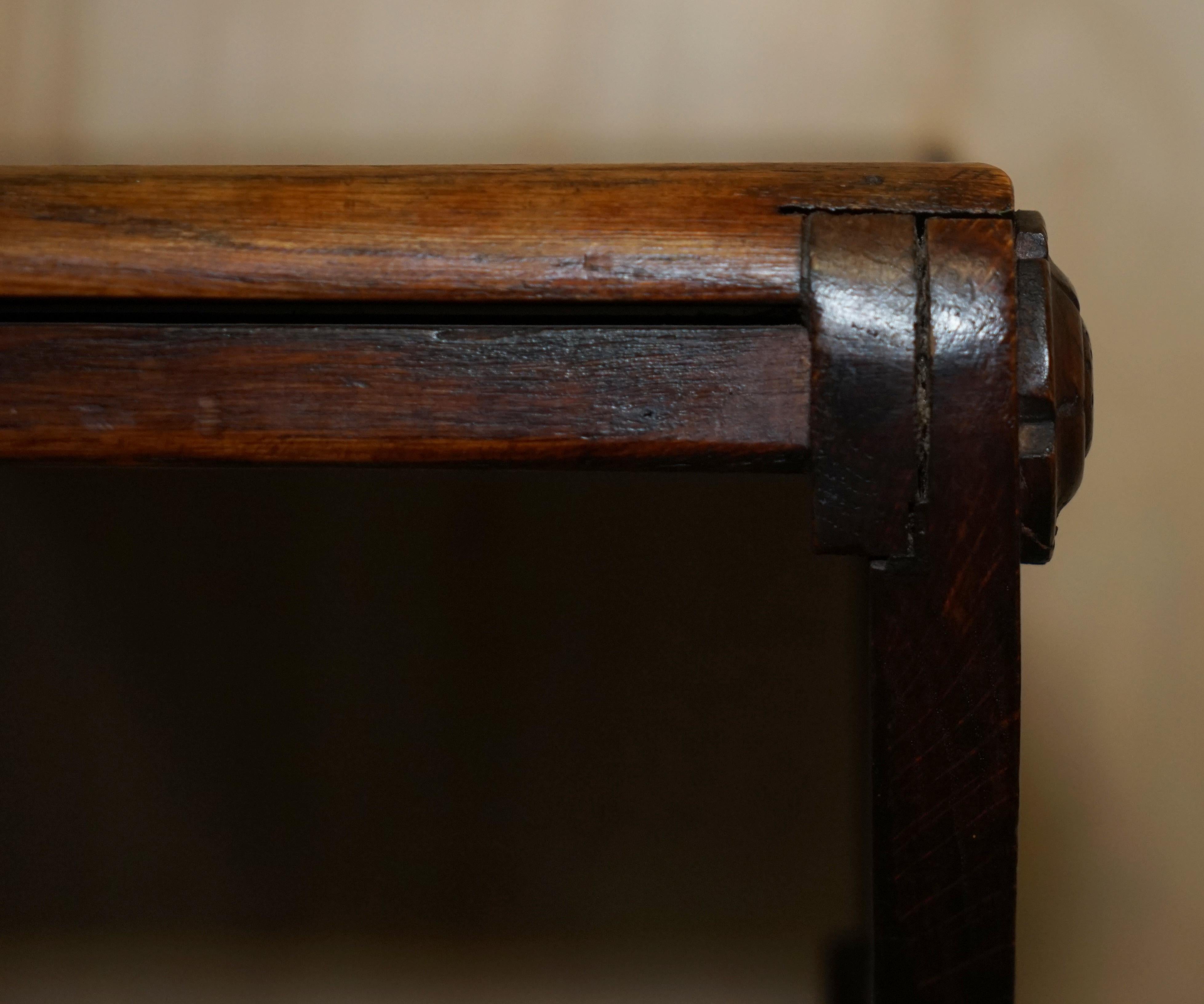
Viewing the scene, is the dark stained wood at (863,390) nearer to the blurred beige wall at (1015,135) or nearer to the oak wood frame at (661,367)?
the oak wood frame at (661,367)

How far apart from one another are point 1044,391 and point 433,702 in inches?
28.5

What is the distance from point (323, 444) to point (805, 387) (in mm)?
169

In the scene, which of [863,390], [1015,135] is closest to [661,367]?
[863,390]

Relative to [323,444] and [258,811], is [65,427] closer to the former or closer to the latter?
[323,444]

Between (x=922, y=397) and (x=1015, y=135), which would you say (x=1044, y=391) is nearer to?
(x=922, y=397)

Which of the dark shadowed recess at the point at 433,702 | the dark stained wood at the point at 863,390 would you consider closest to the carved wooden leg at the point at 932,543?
the dark stained wood at the point at 863,390

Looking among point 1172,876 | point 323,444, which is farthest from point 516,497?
point 1172,876

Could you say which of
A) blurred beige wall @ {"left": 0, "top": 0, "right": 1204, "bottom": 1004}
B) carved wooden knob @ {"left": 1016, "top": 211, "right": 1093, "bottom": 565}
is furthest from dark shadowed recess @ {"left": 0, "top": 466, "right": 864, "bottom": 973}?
carved wooden knob @ {"left": 1016, "top": 211, "right": 1093, "bottom": 565}

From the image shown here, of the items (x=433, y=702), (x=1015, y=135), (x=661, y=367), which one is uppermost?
(x=1015, y=135)

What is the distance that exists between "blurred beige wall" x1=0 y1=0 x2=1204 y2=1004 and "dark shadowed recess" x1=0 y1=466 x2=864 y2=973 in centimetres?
22

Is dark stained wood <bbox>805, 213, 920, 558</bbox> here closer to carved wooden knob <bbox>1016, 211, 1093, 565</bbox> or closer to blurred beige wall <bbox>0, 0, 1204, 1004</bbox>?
carved wooden knob <bbox>1016, 211, 1093, 565</bbox>

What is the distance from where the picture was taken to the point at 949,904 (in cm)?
35

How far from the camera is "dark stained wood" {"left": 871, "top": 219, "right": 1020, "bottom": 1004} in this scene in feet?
1.11

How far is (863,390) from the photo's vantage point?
338mm
